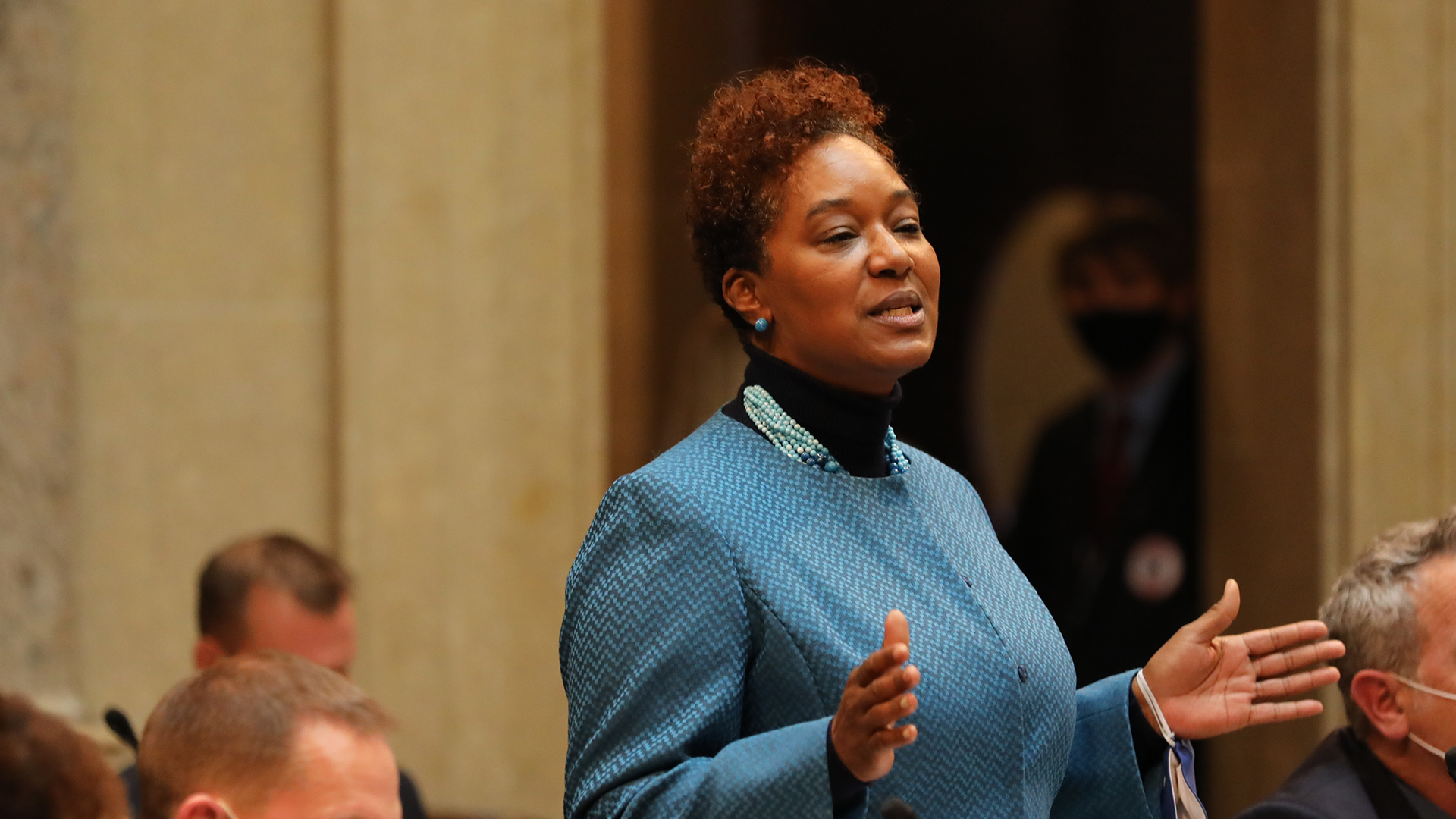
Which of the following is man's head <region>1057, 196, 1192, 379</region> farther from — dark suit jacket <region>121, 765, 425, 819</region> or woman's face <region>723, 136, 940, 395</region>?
woman's face <region>723, 136, 940, 395</region>

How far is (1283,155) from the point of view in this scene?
4.88 m

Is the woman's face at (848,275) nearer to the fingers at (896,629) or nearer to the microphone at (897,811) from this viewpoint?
the fingers at (896,629)

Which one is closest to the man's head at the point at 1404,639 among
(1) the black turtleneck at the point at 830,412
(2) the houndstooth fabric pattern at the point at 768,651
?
(2) the houndstooth fabric pattern at the point at 768,651

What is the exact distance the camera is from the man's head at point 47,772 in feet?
4.65

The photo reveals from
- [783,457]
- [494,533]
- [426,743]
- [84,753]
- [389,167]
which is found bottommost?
[426,743]

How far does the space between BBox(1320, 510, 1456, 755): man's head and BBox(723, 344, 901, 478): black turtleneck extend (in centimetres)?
93

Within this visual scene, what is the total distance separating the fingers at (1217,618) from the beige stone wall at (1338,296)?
2.66 meters

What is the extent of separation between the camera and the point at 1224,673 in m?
2.18

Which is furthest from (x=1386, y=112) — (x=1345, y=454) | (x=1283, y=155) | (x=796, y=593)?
(x=796, y=593)

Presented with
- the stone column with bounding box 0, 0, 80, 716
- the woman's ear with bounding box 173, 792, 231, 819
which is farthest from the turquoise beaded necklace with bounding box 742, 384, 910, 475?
the stone column with bounding box 0, 0, 80, 716

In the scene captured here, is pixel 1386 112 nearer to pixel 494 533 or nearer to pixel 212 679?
pixel 494 533

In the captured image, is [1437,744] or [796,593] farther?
[1437,744]

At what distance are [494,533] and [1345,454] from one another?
2228 mm

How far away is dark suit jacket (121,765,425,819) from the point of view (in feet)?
9.76
